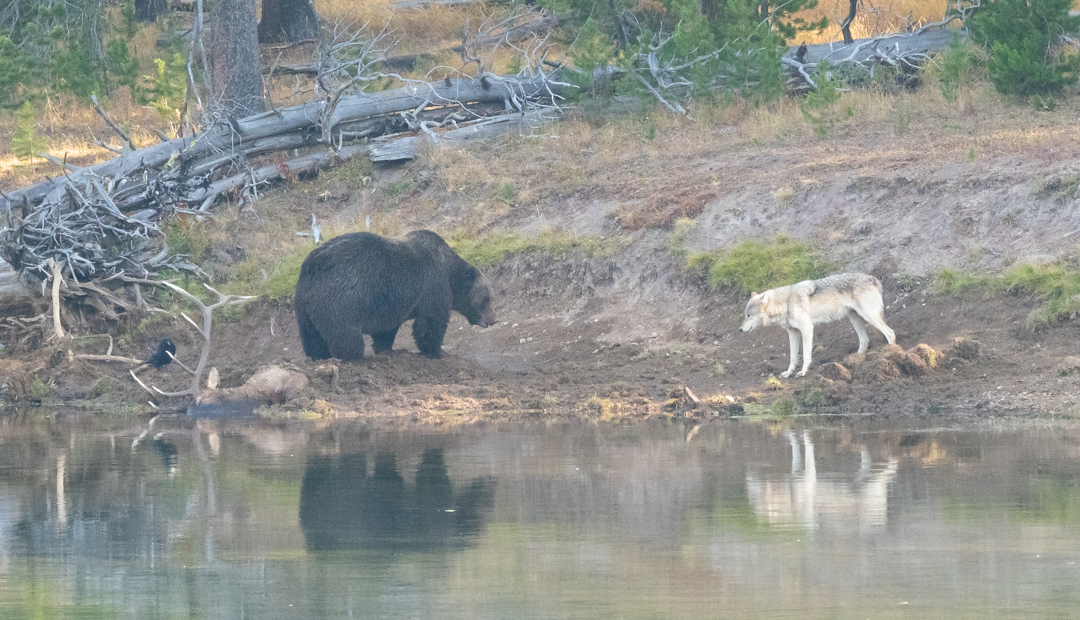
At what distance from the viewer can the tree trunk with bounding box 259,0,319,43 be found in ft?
104

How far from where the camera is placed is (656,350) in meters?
16.7

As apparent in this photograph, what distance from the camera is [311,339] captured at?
1570 centimetres

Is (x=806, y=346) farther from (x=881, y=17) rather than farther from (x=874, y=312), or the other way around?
(x=881, y=17)

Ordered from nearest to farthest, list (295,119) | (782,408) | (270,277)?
1. (782,408)
2. (270,277)
3. (295,119)

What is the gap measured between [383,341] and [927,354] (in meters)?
6.10

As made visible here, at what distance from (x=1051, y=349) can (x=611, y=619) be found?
29.7ft

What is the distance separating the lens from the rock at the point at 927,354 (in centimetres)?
1418

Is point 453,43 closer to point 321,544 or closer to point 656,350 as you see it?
point 656,350

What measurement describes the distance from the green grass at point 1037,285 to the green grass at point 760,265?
66.9 inches

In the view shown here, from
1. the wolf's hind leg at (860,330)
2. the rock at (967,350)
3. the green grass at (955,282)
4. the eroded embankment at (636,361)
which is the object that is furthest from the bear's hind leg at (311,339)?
the green grass at (955,282)

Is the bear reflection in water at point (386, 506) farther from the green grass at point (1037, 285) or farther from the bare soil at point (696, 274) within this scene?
the green grass at point (1037, 285)

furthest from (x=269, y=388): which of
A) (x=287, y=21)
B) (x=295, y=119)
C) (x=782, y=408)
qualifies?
(x=287, y=21)

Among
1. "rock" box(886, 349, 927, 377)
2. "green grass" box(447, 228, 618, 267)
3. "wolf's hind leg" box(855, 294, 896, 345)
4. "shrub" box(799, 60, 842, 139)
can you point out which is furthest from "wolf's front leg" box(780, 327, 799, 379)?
"shrub" box(799, 60, 842, 139)

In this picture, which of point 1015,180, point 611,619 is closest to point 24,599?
point 611,619
